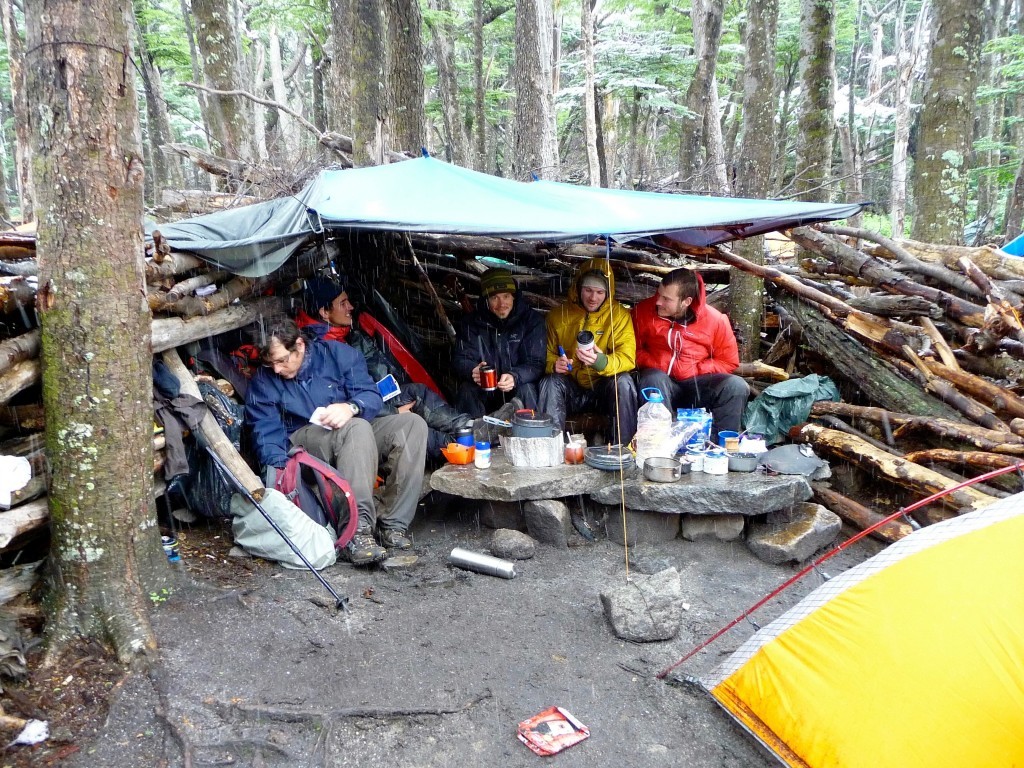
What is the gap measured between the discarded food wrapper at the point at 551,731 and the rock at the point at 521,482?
1801 mm

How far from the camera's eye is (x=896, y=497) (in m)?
5.02

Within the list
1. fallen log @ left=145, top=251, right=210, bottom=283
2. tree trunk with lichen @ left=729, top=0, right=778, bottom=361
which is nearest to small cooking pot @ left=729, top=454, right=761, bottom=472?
tree trunk with lichen @ left=729, top=0, right=778, bottom=361

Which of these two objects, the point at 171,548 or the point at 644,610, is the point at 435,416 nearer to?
the point at 171,548

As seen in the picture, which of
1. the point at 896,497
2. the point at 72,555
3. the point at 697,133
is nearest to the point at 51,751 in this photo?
the point at 72,555

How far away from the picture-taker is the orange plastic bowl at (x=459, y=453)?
200 inches

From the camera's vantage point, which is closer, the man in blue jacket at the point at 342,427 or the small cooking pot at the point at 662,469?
the man in blue jacket at the point at 342,427

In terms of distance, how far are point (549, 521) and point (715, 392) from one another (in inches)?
67.5

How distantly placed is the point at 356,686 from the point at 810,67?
7680mm

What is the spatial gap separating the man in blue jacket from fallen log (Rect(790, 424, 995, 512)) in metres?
3.01

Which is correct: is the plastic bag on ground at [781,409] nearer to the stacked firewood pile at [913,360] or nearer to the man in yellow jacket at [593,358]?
the stacked firewood pile at [913,360]

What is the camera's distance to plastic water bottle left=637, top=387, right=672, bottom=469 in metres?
4.87

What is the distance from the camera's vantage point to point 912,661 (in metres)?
2.34

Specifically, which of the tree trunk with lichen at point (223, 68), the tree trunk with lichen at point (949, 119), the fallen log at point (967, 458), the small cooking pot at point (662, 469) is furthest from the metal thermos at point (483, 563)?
the tree trunk with lichen at point (223, 68)

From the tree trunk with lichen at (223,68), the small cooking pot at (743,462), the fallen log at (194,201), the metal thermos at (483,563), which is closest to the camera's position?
the metal thermos at (483,563)
